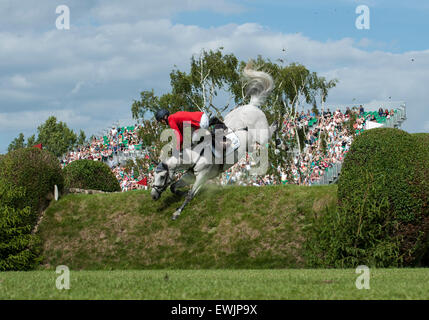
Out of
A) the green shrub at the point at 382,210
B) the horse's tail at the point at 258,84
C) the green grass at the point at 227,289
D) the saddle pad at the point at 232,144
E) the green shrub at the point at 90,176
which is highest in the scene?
the horse's tail at the point at 258,84

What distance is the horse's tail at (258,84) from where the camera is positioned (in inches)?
579

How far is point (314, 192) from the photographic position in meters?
14.3

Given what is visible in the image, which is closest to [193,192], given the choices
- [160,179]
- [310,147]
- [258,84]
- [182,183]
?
[182,183]

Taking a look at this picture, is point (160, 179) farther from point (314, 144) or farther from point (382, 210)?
point (314, 144)

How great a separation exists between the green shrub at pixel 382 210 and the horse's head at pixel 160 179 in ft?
14.6

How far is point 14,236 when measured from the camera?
13.9 metres

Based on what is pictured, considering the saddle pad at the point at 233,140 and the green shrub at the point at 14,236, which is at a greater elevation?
the saddle pad at the point at 233,140

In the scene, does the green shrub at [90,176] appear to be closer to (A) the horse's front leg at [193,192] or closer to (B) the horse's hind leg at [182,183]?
(B) the horse's hind leg at [182,183]

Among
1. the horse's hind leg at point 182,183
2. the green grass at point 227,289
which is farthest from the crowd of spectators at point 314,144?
the green grass at point 227,289

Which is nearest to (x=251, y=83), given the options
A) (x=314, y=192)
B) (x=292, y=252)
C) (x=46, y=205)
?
(x=314, y=192)

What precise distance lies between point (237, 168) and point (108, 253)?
20.4 metres

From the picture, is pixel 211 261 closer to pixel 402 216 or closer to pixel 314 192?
pixel 314 192

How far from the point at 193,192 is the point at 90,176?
688cm
